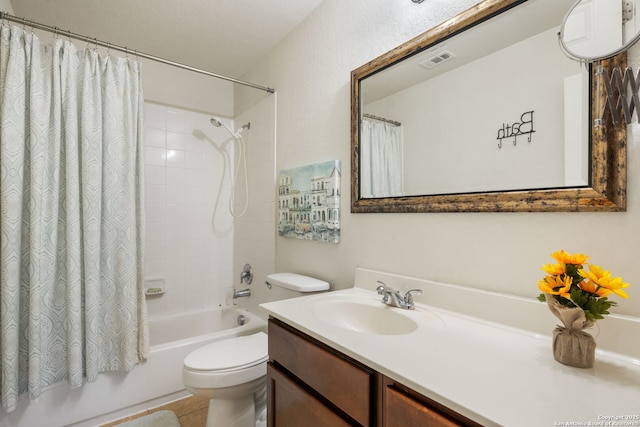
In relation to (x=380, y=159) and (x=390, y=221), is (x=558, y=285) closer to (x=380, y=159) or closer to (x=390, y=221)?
(x=390, y=221)

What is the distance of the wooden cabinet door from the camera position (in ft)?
2.76

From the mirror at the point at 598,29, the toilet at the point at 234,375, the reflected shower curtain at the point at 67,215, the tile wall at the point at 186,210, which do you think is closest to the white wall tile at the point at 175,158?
the tile wall at the point at 186,210

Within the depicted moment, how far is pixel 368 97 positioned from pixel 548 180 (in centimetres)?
83

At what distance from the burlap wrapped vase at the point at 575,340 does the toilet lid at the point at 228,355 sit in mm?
1172

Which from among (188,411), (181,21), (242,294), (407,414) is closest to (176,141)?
(181,21)

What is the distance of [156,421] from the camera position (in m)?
1.67

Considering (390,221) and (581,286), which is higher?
(390,221)

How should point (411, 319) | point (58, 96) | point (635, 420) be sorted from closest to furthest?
point (635, 420), point (411, 319), point (58, 96)

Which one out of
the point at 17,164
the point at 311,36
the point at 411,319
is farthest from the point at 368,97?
the point at 17,164

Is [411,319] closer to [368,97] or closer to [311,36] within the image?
[368,97]

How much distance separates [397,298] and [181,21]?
2.04 meters

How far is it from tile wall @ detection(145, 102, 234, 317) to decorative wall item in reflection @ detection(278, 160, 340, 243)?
0.92 m

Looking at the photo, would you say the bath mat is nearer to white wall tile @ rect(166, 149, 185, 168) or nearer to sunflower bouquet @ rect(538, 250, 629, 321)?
white wall tile @ rect(166, 149, 185, 168)

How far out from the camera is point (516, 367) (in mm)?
667
